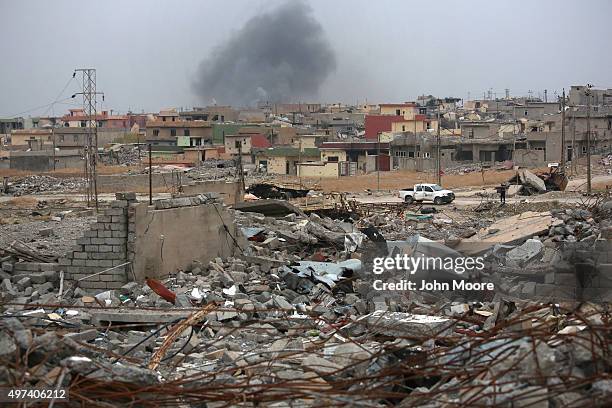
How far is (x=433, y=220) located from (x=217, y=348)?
60.6 feet

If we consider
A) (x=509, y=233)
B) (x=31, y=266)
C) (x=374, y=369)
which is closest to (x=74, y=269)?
(x=31, y=266)

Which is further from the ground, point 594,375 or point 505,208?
point 594,375

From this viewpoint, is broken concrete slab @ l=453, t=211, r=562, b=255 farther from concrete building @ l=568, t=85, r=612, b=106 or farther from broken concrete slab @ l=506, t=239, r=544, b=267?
concrete building @ l=568, t=85, r=612, b=106

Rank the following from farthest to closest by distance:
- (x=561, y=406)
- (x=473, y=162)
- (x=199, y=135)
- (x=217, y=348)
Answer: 1. (x=199, y=135)
2. (x=473, y=162)
3. (x=217, y=348)
4. (x=561, y=406)

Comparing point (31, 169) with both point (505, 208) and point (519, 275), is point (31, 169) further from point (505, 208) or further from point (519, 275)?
point (519, 275)

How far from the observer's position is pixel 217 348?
9.20 metres

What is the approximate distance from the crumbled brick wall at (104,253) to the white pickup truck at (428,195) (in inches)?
835

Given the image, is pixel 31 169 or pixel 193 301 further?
pixel 31 169

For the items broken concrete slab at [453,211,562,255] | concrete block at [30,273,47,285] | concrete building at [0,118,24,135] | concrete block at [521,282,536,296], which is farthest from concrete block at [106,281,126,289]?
concrete building at [0,118,24,135]

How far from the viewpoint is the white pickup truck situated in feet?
113

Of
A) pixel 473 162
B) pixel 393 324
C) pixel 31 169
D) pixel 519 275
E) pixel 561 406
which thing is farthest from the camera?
pixel 31 169

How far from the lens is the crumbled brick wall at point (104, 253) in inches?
546

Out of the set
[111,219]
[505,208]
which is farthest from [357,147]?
[111,219]

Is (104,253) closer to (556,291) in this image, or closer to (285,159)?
(556,291)
